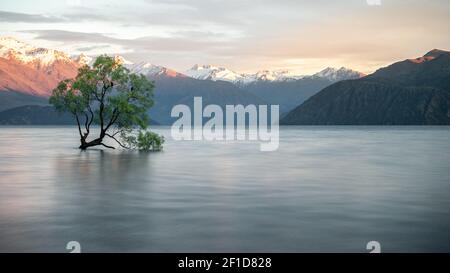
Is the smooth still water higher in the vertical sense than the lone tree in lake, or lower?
lower

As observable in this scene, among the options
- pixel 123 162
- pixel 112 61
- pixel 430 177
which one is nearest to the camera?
pixel 430 177

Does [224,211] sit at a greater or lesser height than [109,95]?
lesser

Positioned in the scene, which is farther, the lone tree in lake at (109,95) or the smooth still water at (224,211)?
the lone tree in lake at (109,95)

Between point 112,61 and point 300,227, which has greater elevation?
point 112,61

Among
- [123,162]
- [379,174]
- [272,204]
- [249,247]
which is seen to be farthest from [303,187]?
[123,162]

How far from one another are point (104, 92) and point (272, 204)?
182 ft

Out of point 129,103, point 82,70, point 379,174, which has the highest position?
point 82,70

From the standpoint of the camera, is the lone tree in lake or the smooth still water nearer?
the smooth still water

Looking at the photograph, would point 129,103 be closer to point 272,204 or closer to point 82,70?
point 82,70

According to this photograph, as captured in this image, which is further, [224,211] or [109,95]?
[109,95]

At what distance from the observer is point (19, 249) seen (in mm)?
19906

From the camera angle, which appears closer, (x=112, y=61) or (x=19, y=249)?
(x=19, y=249)

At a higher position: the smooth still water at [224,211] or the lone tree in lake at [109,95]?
the lone tree in lake at [109,95]
